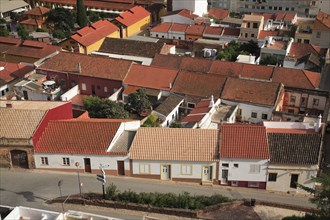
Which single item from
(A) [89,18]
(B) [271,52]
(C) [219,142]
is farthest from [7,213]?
(A) [89,18]

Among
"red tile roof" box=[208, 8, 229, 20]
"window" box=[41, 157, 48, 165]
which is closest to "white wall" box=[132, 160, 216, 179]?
"window" box=[41, 157, 48, 165]

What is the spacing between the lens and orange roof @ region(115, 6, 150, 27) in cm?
7638

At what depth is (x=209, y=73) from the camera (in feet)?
167

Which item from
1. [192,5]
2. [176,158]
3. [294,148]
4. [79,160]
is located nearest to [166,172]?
[176,158]

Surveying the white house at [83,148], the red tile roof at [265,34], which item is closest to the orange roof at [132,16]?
the red tile roof at [265,34]

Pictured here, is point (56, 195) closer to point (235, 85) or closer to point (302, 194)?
point (302, 194)

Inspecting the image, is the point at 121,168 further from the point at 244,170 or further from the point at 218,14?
the point at 218,14

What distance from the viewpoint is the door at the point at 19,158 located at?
34.4m

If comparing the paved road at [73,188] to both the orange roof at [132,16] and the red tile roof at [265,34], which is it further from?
the orange roof at [132,16]

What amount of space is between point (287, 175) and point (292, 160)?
47.4 inches

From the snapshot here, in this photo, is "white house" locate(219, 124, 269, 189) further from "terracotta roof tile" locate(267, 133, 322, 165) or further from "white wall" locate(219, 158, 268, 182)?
"terracotta roof tile" locate(267, 133, 322, 165)

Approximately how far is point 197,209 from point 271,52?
38192 millimetres

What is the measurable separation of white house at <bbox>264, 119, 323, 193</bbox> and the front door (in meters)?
7.51

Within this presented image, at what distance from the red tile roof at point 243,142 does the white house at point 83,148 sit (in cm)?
747
